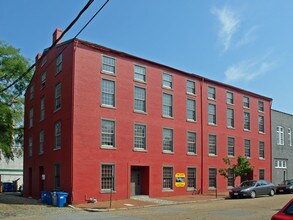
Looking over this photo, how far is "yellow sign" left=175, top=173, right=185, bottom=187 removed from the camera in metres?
33.5

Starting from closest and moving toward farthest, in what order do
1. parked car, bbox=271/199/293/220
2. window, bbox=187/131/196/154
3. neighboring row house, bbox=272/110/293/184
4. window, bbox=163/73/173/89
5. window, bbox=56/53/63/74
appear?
parked car, bbox=271/199/293/220 → window, bbox=56/53/63/74 → window, bbox=163/73/173/89 → window, bbox=187/131/196/154 → neighboring row house, bbox=272/110/293/184

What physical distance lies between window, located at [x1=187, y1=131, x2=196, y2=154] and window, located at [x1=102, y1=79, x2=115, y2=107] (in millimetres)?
8421

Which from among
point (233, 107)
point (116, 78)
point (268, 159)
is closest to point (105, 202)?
point (116, 78)

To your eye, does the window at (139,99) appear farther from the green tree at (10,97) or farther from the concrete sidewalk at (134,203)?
the green tree at (10,97)

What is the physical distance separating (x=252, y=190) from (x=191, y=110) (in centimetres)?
827

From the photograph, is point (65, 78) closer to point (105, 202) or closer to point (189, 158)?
point (105, 202)

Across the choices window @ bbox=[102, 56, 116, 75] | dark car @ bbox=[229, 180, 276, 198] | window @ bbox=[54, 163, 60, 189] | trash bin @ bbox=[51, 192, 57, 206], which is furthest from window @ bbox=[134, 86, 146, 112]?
Result: dark car @ bbox=[229, 180, 276, 198]

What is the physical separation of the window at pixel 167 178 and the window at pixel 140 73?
23.3 feet

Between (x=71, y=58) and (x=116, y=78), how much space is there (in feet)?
11.7

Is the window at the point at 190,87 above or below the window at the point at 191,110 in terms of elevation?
above

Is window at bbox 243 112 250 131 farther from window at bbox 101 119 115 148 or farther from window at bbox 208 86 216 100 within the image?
window at bbox 101 119 115 148

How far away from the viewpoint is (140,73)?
1258 inches

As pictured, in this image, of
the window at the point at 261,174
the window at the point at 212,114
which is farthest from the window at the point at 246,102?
the window at the point at 261,174

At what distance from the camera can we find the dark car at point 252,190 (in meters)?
31.5
